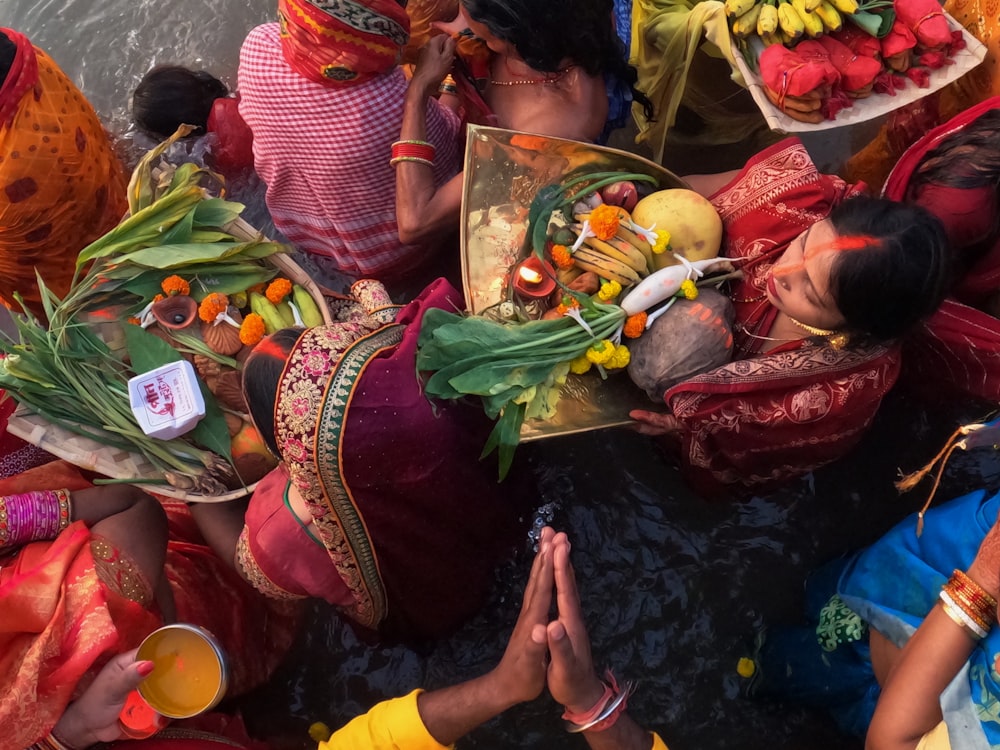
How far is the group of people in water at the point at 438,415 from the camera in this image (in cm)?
169

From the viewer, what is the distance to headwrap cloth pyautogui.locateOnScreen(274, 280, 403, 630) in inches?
64.9

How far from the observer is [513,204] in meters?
2.23

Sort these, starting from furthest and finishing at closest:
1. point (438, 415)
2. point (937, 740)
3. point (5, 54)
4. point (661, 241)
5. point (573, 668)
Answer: point (5, 54), point (661, 241), point (438, 415), point (573, 668), point (937, 740)

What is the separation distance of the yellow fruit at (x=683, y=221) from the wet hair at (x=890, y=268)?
42cm

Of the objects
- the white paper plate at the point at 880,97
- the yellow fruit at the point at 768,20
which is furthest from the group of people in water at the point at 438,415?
the yellow fruit at the point at 768,20

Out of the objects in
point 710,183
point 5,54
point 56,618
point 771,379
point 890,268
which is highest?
point 5,54

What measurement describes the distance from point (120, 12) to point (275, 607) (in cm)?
398

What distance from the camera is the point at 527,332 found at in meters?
1.99

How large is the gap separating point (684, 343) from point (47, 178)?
2.41 metres

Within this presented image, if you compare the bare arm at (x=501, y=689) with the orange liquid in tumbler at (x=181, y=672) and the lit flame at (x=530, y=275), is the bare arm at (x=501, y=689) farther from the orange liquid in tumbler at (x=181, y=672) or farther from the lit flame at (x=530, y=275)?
the lit flame at (x=530, y=275)

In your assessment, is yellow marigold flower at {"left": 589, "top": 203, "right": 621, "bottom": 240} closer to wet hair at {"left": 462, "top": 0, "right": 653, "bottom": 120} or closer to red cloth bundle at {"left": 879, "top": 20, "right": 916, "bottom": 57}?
wet hair at {"left": 462, "top": 0, "right": 653, "bottom": 120}

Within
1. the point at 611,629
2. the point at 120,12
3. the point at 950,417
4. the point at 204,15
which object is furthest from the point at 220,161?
the point at 950,417

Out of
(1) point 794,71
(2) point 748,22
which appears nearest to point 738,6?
(2) point 748,22

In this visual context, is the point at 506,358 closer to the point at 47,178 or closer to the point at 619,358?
the point at 619,358
